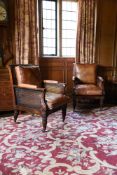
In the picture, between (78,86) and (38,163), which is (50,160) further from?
(78,86)

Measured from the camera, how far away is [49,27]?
14.9ft

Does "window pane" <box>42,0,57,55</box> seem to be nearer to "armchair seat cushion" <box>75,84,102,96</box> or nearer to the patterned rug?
"armchair seat cushion" <box>75,84,102,96</box>

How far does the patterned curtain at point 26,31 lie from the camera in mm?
3916

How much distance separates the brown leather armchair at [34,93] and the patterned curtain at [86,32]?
4.72ft

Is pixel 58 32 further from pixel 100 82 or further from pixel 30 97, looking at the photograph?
pixel 30 97

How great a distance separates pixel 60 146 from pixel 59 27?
2970 millimetres

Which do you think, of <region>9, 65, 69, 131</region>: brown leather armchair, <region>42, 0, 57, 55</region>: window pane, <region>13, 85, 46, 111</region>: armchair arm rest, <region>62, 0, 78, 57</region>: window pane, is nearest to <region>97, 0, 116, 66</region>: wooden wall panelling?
<region>62, 0, 78, 57</region>: window pane

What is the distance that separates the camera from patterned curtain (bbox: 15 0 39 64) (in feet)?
12.8

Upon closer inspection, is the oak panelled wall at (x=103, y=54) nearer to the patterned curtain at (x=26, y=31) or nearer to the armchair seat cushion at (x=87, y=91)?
the patterned curtain at (x=26, y=31)

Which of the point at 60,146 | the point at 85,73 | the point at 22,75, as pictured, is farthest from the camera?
the point at 85,73

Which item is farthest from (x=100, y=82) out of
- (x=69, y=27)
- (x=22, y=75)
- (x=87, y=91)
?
(x=22, y=75)

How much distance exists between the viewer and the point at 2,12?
145 inches

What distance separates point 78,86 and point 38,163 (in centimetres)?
223

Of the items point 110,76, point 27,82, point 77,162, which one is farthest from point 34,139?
point 110,76
